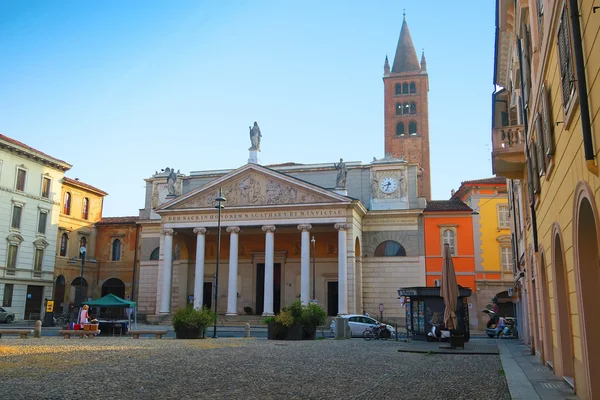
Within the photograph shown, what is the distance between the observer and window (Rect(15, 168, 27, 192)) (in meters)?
40.7

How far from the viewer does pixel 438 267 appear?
41.5m

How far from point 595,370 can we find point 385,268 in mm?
35163

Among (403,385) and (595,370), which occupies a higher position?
(595,370)

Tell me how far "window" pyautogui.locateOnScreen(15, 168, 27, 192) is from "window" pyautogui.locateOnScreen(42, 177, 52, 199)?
6.57ft

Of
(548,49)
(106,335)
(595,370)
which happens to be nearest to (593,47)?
(548,49)

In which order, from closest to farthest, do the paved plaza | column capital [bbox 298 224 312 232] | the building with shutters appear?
the paved plaza < the building with shutters < column capital [bbox 298 224 312 232]

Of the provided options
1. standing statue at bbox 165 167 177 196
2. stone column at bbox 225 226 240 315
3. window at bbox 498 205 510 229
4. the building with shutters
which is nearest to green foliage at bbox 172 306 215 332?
stone column at bbox 225 226 240 315

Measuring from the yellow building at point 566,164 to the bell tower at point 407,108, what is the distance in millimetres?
55155

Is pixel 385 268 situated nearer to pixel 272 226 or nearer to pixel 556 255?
pixel 272 226

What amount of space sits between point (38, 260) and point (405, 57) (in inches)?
2150

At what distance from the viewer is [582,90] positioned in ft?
18.9

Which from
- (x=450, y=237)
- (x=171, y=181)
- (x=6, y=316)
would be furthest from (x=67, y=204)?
(x=450, y=237)

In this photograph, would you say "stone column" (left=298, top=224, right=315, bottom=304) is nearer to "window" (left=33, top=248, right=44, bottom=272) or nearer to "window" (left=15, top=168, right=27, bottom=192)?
"window" (left=33, top=248, right=44, bottom=272)

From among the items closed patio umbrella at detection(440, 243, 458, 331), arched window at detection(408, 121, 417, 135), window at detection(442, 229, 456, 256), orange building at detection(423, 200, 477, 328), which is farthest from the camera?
arched window at detection(408, 121, 417, 135)
